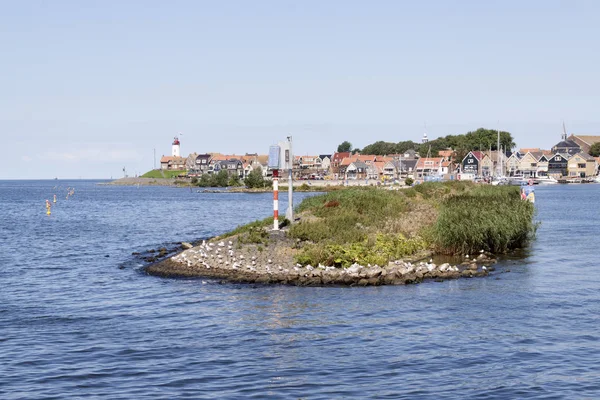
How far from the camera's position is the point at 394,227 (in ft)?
132

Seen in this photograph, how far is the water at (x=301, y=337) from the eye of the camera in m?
17.2

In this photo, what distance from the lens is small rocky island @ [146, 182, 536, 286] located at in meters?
30.8

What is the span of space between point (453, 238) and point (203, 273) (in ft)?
42.7

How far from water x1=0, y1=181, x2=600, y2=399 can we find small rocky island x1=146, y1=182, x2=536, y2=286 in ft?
4.47

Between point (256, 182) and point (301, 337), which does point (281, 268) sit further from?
point (256, 182)

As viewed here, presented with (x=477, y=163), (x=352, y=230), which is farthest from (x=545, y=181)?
(x=352, y=230)

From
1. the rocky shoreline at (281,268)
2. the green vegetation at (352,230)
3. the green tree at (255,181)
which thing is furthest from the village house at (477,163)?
the rocky shoreline at (281,268)

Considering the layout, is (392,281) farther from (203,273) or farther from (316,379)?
(316,379)

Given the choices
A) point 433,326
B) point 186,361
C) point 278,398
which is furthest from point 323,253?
point 278,398

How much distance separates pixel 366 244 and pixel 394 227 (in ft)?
19.3

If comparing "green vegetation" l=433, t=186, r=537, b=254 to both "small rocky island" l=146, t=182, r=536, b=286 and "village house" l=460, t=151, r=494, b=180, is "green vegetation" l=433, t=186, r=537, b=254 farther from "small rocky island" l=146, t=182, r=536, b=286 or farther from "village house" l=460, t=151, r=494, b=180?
"village house" l=460, t=151, r=494, b=180

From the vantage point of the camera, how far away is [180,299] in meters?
27.7

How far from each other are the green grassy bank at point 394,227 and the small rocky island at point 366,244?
53mm

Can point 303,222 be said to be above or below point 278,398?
above
